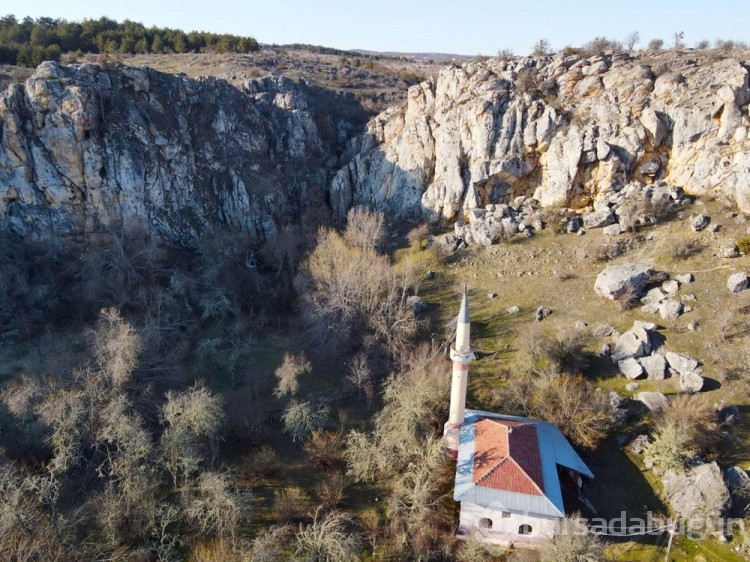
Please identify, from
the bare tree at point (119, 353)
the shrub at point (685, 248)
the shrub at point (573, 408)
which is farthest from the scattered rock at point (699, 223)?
the bare tree at point (119, 353)

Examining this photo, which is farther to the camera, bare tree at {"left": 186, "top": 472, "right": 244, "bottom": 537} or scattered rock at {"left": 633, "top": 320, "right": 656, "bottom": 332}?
scattered rock at {"left": 633, "top": 320, "right": 656, "bottom": 332}

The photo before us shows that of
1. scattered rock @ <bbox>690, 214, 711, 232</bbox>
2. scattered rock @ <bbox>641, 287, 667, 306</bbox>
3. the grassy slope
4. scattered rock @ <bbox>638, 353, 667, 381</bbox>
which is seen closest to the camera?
the grassy slope

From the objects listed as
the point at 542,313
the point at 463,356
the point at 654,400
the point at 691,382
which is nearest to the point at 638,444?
the point at 654,400

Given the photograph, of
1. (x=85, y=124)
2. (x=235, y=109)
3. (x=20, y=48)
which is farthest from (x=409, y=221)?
(x=20, y=48)

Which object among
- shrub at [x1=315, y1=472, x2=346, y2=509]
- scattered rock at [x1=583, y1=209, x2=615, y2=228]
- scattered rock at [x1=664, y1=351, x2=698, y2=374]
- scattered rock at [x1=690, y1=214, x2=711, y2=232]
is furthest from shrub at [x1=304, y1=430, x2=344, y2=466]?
scattered rock at [x1=690, y1=214, x2=711, y2=232]

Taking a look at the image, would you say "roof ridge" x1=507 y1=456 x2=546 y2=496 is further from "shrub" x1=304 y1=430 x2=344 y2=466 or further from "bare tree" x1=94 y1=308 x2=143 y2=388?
"bare tree" x1=94 y1=308 x2=143 y2=388

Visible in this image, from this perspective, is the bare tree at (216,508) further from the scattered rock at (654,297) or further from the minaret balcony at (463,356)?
the scattered rock at (654,297)
